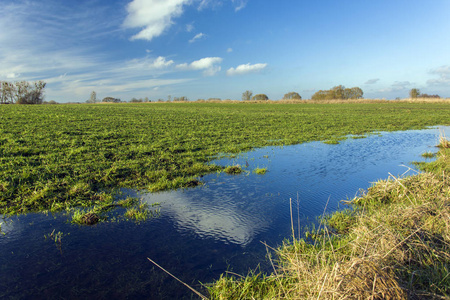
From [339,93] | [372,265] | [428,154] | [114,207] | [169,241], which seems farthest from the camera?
[339,93]

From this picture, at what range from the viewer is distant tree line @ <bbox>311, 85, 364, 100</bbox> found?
134 m

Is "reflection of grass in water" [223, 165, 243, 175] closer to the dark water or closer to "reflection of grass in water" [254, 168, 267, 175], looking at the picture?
the dark water

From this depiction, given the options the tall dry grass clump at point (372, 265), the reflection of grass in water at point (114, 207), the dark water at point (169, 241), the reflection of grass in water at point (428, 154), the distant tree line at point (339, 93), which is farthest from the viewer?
the distant tree line at point (339, 93)

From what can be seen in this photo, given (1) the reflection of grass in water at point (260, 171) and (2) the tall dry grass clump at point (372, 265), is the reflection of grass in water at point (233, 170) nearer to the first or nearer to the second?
(1) the reflection of grass in water at point (260, 171)

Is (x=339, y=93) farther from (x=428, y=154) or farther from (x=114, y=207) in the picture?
(x=114, y=207)

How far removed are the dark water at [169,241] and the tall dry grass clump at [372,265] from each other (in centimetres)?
70

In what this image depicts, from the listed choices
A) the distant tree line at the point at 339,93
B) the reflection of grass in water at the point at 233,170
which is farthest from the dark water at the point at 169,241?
the distant tree line at the point at 339,93

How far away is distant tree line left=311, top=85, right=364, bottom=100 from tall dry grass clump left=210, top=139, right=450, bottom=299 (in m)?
138

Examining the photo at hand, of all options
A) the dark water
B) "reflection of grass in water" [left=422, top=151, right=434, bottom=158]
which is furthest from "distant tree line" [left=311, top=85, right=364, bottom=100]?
the dark water

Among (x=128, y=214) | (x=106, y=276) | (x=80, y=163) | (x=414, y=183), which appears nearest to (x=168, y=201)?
(x=128, y=214)

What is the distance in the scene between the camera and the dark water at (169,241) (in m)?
5.03

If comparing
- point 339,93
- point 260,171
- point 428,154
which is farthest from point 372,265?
point 339,93

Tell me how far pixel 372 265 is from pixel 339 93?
145838 mm

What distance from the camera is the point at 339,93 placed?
135m
